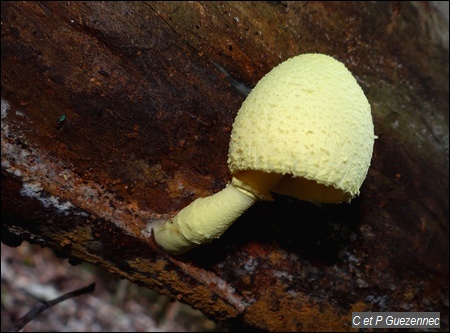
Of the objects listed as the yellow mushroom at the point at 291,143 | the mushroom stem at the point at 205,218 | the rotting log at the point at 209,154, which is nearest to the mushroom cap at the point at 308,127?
the yellow mushroom at the point at 291,143

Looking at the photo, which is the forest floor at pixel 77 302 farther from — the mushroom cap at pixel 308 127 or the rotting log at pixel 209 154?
the mushroom cap at pixel 308 127

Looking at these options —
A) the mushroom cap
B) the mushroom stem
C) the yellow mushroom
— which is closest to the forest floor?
the mushroom stem

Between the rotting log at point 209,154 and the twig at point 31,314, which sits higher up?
the rotting log at point 209,154

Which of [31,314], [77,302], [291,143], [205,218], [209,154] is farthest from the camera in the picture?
[77,302]

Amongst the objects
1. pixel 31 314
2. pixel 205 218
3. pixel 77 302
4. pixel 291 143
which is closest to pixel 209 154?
pixel 205 218

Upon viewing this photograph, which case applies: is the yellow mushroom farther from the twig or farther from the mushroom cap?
the twig

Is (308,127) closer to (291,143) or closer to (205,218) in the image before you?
(291,143)

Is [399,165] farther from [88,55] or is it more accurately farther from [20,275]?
[20,275]
